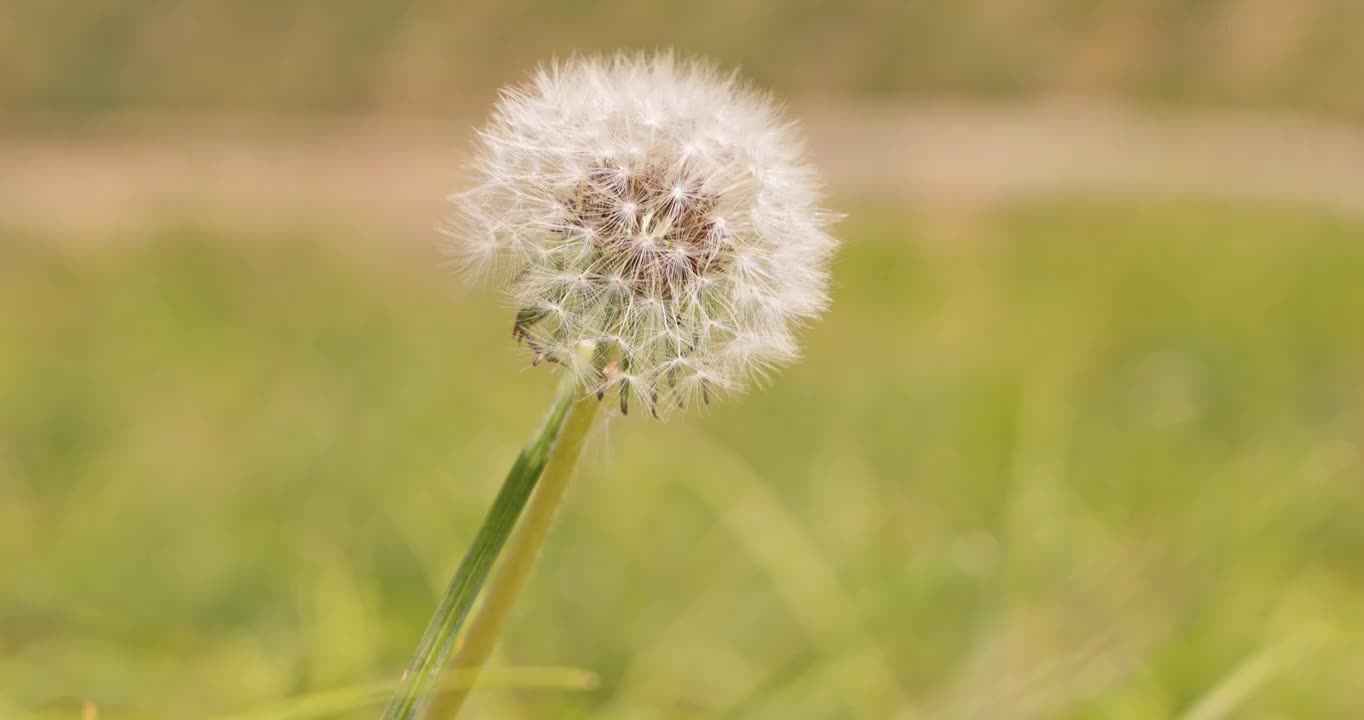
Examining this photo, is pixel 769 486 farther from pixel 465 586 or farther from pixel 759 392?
pixel 465 586

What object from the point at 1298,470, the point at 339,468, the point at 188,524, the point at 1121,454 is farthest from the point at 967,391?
the point at 188,524

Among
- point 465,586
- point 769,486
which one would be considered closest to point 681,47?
point 769,486

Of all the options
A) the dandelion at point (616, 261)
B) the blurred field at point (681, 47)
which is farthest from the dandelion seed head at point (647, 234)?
the blurred field at point (681, 47)

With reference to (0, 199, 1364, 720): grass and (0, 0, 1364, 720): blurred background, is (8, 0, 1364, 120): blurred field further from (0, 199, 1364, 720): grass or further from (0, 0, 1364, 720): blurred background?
(0, 199, 1364, 720): grass

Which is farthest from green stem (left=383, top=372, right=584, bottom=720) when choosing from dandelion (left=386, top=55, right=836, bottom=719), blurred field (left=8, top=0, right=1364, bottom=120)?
blurred field (left=8, top=0, right=1364, bottom=120)

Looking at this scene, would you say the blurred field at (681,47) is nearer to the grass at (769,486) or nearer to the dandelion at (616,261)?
the grass at (769,486)

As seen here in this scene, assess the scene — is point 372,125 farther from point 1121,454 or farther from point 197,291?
point 1121,454

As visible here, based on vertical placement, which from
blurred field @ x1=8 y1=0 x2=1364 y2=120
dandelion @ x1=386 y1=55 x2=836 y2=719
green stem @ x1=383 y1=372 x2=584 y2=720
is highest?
blurred field @ x1=8 y1=0 x2=1364 y2=120
